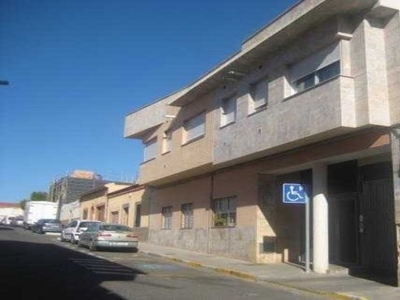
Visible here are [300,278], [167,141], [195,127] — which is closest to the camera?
[300,278]

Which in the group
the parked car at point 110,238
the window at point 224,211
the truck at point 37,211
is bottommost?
the parked car at point 110,238

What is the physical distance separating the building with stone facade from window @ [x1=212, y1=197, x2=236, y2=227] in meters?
0.05

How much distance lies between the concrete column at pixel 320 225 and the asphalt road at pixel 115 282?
118 inches

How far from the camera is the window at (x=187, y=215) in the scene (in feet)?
94.2

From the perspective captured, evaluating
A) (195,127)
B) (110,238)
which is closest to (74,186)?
(195,127)

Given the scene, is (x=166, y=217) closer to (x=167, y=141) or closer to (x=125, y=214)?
(x=167, y=141)

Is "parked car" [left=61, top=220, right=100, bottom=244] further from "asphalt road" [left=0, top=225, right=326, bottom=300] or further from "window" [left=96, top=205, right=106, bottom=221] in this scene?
"window" [left=96, top=205, right=106, bottom=221]

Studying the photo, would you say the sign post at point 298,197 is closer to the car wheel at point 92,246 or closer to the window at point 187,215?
the window at point 187,215

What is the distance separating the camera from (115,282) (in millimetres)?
13758

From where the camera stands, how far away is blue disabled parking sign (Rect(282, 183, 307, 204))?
60.7 feet

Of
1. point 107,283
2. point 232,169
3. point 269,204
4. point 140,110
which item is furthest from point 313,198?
point 140,110

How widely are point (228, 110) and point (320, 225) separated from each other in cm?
748

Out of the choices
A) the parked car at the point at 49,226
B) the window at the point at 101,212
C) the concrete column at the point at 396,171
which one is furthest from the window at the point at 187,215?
the parked car at the point at 49,226

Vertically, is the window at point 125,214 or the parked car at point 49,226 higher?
the window at point 125,214
